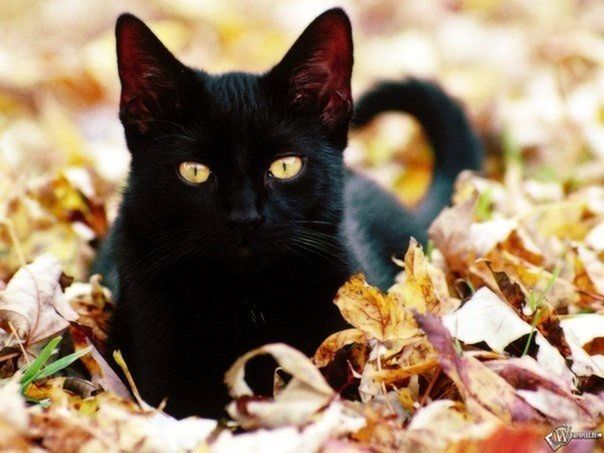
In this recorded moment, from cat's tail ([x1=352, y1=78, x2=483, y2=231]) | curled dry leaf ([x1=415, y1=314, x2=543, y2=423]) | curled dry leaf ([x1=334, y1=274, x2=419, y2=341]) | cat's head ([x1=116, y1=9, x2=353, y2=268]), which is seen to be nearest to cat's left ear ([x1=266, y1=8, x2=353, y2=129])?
cat's head ([x1=116, y1=9, x2=353, y2=268])

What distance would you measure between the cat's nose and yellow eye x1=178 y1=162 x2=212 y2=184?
0.40ft

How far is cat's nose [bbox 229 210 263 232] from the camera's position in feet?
4.98

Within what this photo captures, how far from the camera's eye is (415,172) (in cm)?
346

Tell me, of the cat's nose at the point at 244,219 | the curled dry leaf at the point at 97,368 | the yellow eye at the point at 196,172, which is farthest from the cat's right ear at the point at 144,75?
the curled dry leaf at the point at 97,368

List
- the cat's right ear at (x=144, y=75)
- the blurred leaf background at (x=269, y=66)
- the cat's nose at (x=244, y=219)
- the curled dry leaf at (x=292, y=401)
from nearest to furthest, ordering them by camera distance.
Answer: the curled dry leaf at (x=292, y=401) → the cat's nose at (x=244, y=219) → the cat's right ear at (x=144, y=75) → the blurred leaf background at (x=269, y=66)

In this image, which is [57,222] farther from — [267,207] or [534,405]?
[534,405]

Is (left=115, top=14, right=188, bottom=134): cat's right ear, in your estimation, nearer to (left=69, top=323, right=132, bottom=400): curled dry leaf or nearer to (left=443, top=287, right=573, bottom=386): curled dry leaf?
(left=69, top=323, right=132, bottom=400): curled dry leaf

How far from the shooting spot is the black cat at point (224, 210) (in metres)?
1.59

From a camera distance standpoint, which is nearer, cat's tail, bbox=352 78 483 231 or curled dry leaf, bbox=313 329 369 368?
curled dry leaf, bbox=313 329 369 368

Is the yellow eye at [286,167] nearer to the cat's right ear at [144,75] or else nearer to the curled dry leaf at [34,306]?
the cat's right ear at [144,75]

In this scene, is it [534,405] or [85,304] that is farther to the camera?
[85,304]

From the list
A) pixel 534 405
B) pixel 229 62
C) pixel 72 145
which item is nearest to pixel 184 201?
pixel 534 405

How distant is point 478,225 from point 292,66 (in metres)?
0.79

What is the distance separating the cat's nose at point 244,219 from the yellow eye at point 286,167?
0.41 ft
